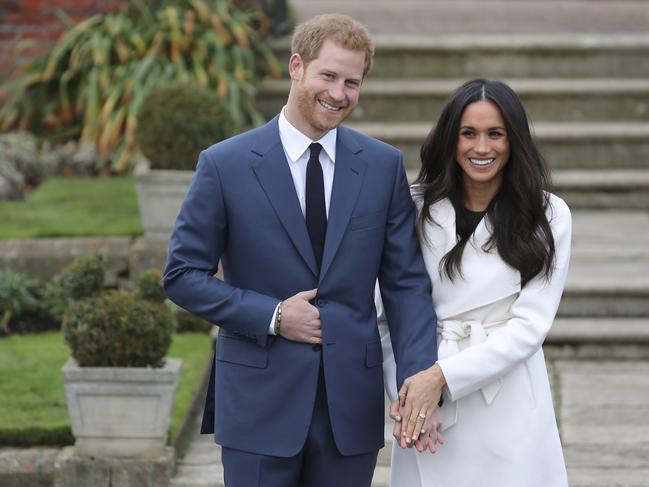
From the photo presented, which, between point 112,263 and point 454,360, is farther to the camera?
point 112,263

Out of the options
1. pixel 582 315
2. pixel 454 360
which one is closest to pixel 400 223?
pixel 454 360

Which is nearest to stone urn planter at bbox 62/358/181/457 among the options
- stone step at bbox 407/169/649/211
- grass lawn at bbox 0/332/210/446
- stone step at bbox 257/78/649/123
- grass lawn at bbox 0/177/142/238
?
grass lawn at bbox 0/332/210/446

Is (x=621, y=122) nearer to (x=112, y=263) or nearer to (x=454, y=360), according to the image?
(x=112, y=263)

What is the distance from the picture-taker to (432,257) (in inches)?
143

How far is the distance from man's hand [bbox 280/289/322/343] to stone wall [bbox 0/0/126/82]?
19.5ft

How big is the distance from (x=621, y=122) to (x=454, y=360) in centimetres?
526

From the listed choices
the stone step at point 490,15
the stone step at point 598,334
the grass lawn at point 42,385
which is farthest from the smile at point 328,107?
the stone step at point 490,15

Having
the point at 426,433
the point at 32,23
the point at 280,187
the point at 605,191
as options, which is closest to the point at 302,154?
the point at 280,187

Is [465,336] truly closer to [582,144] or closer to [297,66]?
[297,66]

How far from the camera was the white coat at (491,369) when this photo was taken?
11.5 feet

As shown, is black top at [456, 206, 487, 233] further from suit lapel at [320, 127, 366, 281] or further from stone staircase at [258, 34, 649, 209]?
stone staircase at [258, 34, 649, 209]

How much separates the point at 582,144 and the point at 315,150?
15.9ft

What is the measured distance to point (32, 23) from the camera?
903 centimetres

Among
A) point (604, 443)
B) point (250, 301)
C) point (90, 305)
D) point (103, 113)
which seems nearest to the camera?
point (250, 301)
